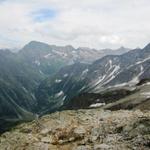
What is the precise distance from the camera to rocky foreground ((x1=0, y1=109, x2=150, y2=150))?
2062 cm

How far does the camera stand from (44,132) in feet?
75.9

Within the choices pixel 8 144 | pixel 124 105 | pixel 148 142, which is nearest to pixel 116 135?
pixel 148 142

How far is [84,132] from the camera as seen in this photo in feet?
73.5

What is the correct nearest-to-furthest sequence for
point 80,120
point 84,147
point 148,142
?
point 148,142 → point 84,147 → point 80,120

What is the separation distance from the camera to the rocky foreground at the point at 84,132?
20625 mm

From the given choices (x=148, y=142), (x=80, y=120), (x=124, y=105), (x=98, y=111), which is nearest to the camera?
(x=148, y=142)

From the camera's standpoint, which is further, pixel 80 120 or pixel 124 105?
pixel 124 105

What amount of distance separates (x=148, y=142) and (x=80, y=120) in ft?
18.1

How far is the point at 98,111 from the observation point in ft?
84.5

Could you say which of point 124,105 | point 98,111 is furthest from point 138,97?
point 98,111

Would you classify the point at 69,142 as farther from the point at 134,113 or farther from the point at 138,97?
the point at 138,97

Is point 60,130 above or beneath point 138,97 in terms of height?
above

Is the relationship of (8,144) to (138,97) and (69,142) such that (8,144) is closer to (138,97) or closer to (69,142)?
(69,142)

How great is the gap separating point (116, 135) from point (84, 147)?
183 cm
